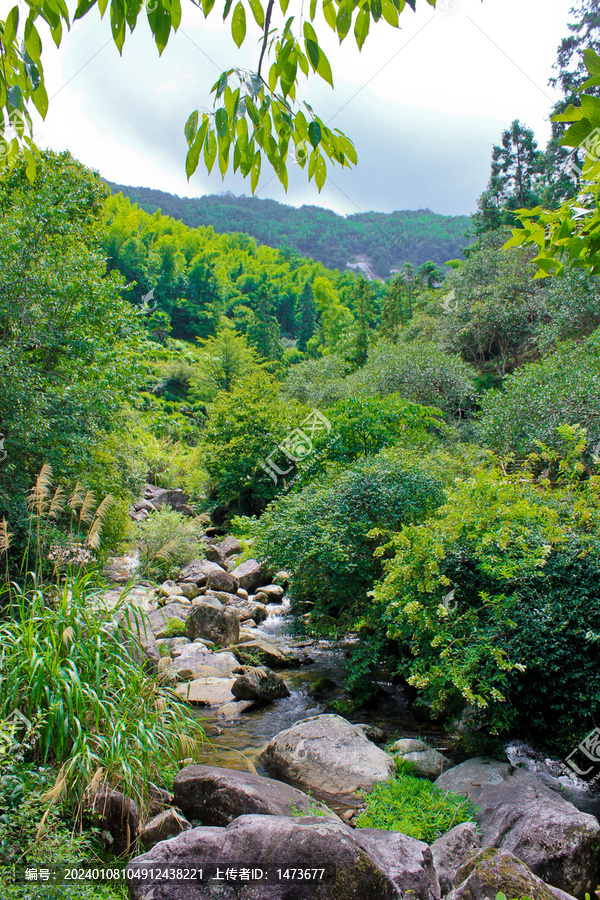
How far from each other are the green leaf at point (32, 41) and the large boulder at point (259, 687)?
7.36m

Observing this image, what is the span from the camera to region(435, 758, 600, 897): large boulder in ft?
12.7

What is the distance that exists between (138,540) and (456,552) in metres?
11.4

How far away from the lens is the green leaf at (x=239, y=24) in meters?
1.78

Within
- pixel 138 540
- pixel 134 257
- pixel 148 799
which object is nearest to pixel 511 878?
pixel 148 799

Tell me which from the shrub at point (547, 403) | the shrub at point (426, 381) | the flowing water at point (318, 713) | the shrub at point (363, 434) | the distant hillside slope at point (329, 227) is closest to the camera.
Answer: the flowing water at point (318, 713)

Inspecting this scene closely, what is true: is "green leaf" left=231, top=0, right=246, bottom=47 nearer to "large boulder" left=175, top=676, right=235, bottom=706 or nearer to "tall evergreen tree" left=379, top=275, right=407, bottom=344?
"large boulder" left=175, top=676, right=235, bottom=706

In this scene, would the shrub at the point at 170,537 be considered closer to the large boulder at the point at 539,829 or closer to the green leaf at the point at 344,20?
the large boulder at the point at 539,829

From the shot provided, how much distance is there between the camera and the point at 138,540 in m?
15.5

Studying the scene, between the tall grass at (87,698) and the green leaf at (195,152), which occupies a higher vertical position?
the green leaf at (195,152)

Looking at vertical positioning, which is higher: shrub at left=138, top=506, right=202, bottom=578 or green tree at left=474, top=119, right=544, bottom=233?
green tree at left=474, top=119, right=544, bottom=233

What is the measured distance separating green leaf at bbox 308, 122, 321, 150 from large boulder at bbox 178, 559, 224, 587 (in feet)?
39.8

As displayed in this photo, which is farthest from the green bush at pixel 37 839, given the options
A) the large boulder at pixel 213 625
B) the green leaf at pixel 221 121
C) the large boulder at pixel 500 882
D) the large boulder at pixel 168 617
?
the large boulder at pixel 213 625

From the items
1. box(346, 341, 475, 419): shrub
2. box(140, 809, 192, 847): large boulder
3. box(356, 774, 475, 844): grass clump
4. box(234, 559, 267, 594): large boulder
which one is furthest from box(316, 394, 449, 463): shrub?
box(346, 341, 475, 419): shrub

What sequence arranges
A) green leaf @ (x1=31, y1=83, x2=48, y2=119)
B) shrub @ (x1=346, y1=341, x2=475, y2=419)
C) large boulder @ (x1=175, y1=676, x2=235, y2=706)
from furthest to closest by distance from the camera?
shrub @ (x1=346, y1=341, x2=475, y2=419)
large boulder @ (x1=175, y1=676, x2=235, y2=706)
green leaf @ (x1=31, y1=83, x2=48, y2=119)
